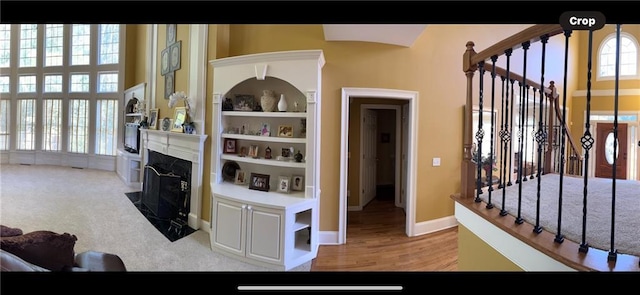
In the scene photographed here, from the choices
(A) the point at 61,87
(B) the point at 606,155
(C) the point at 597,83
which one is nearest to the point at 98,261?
(A) the point at 61,87

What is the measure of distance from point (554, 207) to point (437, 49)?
84 cm

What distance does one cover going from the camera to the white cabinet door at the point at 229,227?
104cm

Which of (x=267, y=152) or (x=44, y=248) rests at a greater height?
(x=267, y=152)

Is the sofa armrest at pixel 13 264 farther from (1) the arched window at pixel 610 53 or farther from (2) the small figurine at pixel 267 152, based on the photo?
(1) the arched window at pixel 610 53

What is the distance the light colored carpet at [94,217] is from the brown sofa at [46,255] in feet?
0.06

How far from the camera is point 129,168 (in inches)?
40.9

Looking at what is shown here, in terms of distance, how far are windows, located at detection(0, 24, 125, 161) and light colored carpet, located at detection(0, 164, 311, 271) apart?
0.10 meters

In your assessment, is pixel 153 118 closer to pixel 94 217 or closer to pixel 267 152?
pixel 94 217

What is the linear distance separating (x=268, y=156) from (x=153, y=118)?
0.59 m

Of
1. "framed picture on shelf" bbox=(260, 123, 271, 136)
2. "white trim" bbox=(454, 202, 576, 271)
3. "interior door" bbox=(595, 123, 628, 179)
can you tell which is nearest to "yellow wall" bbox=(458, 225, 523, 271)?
"white trim" bbox=(454, 202, 576, 271)

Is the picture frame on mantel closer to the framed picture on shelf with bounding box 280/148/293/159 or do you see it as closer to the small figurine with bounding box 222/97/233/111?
the small figurine with bounding box 222/97/233/111

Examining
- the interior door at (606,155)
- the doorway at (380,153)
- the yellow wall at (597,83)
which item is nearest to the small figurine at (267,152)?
A: the doorway at (380,153)

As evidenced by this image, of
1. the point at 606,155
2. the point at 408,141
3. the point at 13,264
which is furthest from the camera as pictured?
the point at 606,155

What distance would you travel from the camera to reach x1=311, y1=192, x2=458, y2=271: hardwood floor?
3.23 feet
